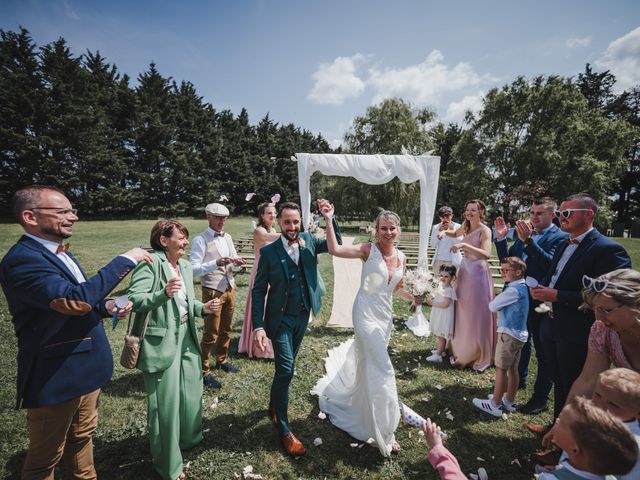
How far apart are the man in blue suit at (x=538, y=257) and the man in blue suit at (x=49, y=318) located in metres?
4.74

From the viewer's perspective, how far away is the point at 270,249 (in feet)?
11.9

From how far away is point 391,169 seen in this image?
8367 mm

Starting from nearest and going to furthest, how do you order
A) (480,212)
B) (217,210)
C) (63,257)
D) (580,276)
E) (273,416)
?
(63,257) < (580,276) < (273,416) < (217,210) < (480,212)

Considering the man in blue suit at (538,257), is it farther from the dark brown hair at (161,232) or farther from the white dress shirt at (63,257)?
the white dress shirt at (63,257)

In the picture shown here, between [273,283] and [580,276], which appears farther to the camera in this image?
[273,283]

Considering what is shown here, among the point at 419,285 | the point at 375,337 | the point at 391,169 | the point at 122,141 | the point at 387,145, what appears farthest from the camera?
the point at 122,141

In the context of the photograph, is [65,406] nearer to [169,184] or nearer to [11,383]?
[11,383]

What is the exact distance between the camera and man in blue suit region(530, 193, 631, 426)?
3.14 m

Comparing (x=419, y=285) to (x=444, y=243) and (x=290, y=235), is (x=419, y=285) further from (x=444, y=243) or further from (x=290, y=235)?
(x=444, y=243)

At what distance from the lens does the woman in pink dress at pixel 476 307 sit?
5.39m

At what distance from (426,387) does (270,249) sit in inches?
136

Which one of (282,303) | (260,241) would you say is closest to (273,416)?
(282,303)

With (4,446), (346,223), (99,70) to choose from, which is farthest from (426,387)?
(99,70)

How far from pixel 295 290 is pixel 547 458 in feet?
10.8
